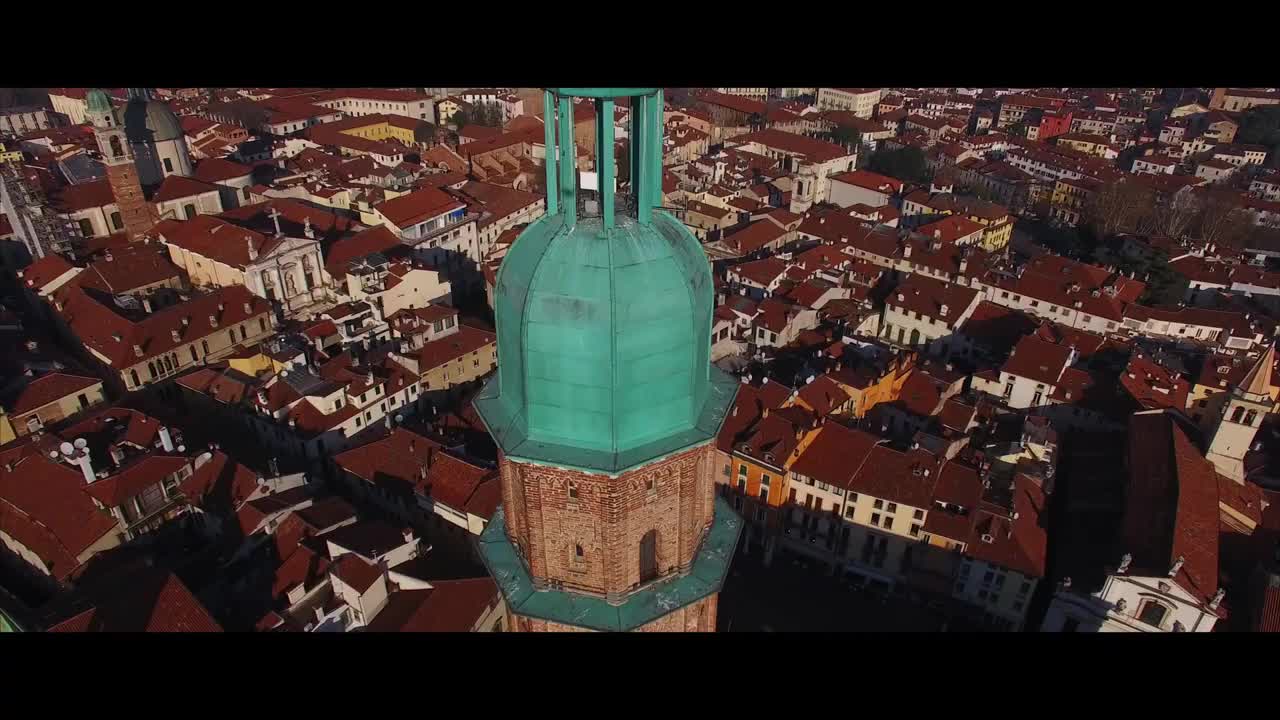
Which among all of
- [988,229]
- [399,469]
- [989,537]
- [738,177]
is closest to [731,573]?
[989,537]

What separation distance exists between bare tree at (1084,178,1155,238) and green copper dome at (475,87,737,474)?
2817 inches

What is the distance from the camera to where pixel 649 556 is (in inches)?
421

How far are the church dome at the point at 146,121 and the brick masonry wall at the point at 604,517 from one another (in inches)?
2540

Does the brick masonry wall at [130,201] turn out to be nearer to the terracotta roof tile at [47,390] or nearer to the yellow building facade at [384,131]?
the terracotta roof tile at [47,390]

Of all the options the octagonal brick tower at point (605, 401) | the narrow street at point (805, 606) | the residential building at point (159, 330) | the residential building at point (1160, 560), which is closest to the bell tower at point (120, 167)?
the residential building at point (159, 330)

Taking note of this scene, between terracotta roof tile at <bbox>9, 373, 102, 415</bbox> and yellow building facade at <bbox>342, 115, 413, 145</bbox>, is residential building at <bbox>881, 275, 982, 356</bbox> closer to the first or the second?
terracotta roof tile at <bbox>9, 373, 102, 415</bbox>

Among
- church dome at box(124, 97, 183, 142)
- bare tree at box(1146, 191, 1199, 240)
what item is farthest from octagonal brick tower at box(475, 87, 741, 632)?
bare tree at box(1146, 191, 1199, 240)

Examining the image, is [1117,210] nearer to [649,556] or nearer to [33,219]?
[649,556]

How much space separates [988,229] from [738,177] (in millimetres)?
22891

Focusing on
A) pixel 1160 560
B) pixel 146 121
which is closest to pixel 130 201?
pixel 146 121

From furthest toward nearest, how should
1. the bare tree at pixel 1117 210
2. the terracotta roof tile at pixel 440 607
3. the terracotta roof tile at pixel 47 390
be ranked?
Result: the bare tree at pixel 1117 210, the terracotta roof tile at pixel 47 390, the terracotta roof tile at pixel 440 607

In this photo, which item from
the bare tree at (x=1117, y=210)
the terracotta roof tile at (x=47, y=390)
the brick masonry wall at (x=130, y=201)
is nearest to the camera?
the terracotta roof tile at (x=47, y=390)

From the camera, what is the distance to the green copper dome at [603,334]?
8508mm

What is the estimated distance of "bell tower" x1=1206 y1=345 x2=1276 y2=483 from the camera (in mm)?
32156
